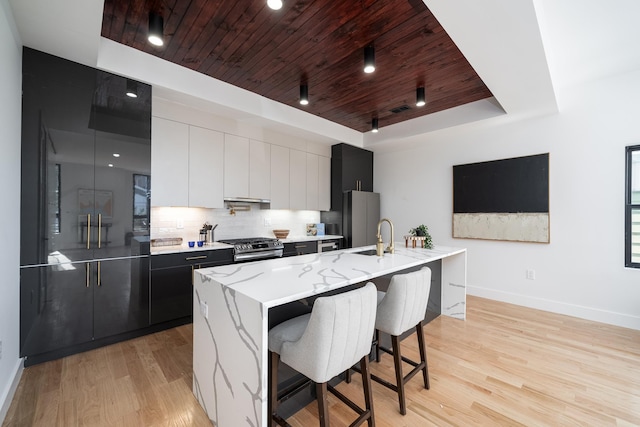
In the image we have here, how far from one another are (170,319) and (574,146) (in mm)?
5148

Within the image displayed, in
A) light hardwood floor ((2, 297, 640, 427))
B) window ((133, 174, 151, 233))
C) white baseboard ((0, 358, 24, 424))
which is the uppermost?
window ((133, 174, 151, 233))

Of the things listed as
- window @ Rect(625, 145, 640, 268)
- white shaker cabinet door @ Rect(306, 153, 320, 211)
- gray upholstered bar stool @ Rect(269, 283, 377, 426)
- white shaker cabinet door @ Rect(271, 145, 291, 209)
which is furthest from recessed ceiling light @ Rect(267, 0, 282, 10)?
window @ Rect(625, 145, 640, 268)

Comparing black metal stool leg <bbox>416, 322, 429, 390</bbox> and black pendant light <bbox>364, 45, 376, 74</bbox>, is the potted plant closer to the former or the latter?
A: black metal stool leg <bbox>416, 322, 429, 390</bbox>

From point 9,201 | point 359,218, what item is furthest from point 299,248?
point 9,201

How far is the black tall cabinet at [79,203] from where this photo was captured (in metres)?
2.17

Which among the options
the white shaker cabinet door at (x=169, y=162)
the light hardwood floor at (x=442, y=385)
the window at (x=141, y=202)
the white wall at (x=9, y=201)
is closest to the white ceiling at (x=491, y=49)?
the white wall at (x=9, y=201)

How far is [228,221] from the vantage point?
397cm

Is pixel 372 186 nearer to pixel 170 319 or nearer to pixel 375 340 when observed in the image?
pixel 375 340

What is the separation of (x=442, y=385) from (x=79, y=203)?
10.9ft

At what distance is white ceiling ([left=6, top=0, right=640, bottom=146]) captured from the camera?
70.2 inches

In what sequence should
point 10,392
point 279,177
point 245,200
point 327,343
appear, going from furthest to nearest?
point 279,177, point 245,200, point 10,392, point 327,343

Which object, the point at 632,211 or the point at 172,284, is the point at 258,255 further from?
the point at 632,211

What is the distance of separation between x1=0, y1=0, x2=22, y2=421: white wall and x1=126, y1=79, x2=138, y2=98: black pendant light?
2.29ft

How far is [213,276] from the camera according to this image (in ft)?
5.39
